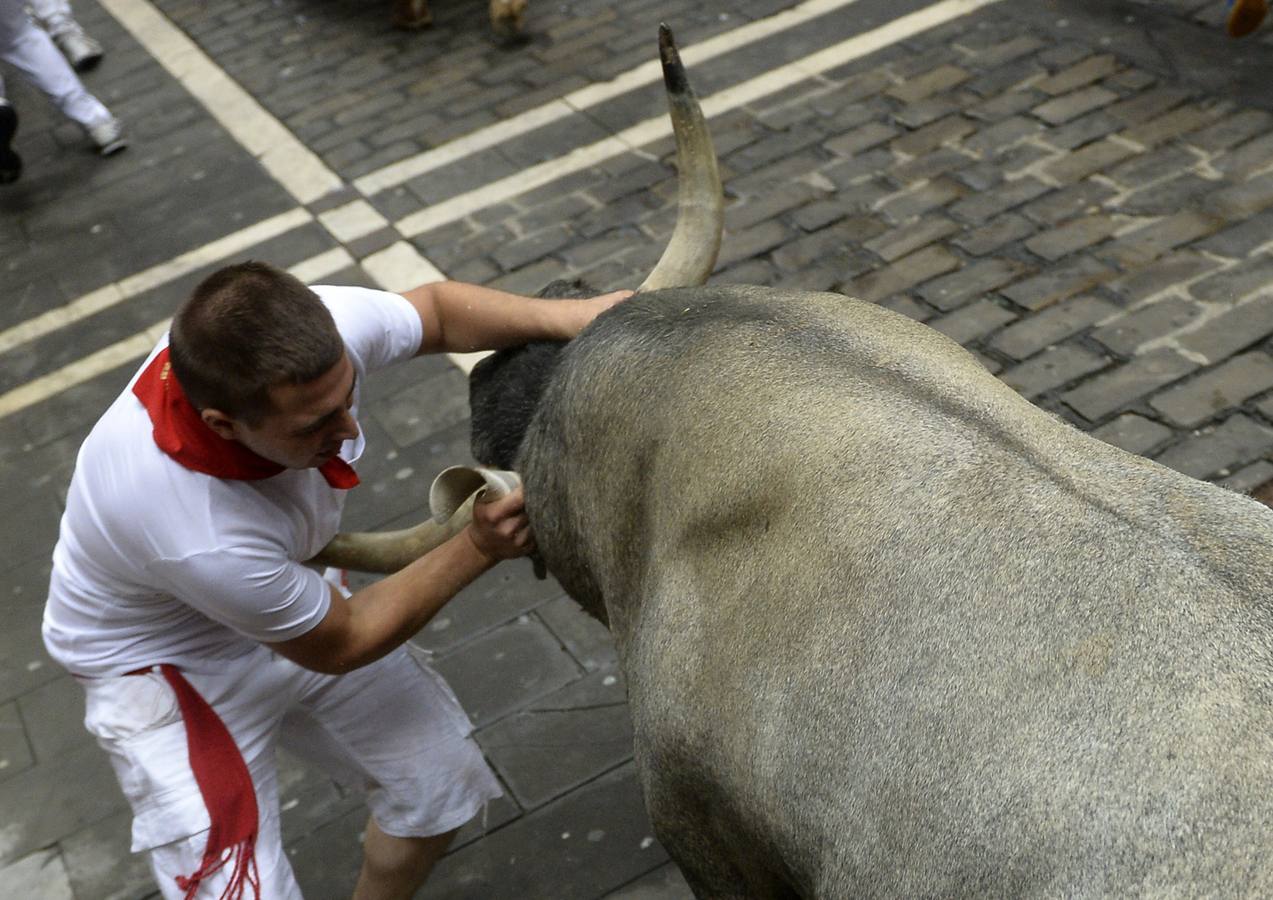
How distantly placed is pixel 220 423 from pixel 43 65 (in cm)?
741

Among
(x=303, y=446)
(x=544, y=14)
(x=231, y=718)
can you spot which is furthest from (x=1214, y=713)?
(x=544, y=14)

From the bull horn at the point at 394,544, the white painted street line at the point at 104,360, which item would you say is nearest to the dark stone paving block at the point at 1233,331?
the bull horn at the point at 394,544

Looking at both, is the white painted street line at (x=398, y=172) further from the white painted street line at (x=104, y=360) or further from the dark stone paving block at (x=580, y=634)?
the dark stone paving block at (x=580, y=634)

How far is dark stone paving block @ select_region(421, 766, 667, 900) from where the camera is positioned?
442 cm

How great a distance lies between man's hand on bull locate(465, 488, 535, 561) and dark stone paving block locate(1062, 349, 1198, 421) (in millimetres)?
2790

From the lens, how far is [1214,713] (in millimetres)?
2178

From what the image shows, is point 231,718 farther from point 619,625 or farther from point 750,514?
point 750,514

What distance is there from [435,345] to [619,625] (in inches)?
42.6

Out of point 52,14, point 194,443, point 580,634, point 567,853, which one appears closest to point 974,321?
point 580,634

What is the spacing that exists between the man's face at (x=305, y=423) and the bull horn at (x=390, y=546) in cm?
44

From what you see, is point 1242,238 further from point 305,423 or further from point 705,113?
A: point 305,423

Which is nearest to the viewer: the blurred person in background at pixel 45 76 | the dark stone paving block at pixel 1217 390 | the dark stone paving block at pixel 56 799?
the dark stone paving block at pixel 56 799

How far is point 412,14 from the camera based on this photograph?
1028 cm

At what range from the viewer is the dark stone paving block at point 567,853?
442 centimetres
